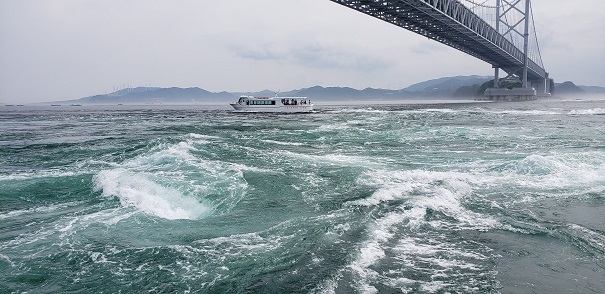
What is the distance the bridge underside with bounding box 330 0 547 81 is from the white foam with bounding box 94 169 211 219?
34840 millimetres

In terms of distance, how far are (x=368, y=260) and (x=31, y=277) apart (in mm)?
4372

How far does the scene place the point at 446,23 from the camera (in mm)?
46688

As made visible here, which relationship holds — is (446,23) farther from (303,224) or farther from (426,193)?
(303,224)

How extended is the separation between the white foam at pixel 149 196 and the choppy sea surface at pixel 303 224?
0.05m

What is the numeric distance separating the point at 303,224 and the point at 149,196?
3.85m

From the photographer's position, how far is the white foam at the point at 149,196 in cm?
763

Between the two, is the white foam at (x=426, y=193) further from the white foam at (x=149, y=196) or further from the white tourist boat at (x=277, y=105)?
the white tourist boat at (x=277, y=105)

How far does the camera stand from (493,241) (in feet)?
18.7

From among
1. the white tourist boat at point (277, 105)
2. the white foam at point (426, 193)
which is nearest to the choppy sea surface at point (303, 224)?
the white foam at point (426, 193)

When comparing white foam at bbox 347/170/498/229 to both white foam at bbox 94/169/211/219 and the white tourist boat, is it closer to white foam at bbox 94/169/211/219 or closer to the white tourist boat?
white foam at bbox 94/169/211/219

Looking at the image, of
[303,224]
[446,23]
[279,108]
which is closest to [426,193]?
[303,224]

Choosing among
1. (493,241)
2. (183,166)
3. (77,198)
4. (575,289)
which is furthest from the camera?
(183,166)

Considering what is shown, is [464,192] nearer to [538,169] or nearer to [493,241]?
[493,241]

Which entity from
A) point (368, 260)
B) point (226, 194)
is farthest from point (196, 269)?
point (226, 194)
